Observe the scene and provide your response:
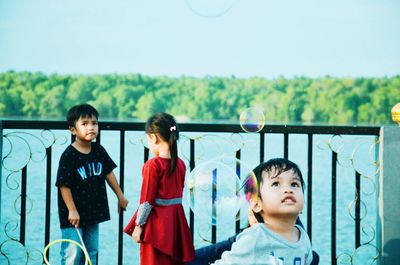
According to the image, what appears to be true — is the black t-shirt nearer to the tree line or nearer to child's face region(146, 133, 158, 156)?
child's face region(146, 133, 158, 156)

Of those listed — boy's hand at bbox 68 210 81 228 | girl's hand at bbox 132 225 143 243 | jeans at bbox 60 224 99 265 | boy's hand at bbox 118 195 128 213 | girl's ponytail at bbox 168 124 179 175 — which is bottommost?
jeans at bbox 60 224 99 265

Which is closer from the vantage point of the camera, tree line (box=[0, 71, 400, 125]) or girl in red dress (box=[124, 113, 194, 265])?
girl in red dress (box=[124, 113, 194, 265])

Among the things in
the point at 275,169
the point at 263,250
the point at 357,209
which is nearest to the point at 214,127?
the point at 357,209

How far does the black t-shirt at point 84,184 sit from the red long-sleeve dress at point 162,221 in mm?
253

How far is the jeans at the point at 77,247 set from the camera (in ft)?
11.8

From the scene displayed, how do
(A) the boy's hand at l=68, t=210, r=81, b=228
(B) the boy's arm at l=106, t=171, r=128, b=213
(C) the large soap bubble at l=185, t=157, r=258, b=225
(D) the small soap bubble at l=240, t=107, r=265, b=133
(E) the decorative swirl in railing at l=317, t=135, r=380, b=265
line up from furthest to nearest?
(E) the decorative swirl in railing at l=317, t=135, r=380, b=265
(D) the small soap bubble at l=240, t=107, r=265, b=133
(B) the boy's arm at l=106, t=171, r=128, b=213
(A) the boy's hand at l=68, t=210, r=81, b=228
(C) the large soap bubble at l=185, t=157, r=258, b=225

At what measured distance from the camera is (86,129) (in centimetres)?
361

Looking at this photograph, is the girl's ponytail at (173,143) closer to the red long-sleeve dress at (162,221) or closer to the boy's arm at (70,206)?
the red long-sleeve dress at (162,221)

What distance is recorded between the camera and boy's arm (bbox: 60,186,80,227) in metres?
3.55

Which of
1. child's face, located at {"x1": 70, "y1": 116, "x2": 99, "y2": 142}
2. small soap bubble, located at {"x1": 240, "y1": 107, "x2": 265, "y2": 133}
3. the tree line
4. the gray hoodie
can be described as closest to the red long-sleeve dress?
child's face, located at {"x1": 70, "y1": 116, "x2": 99, "y2": 142}

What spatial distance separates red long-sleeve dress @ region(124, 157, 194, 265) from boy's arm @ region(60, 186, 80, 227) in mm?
282

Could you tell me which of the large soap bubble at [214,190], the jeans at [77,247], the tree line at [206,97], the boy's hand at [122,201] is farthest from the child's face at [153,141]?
the tree line at [206,97]

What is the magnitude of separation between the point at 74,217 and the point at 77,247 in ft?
0.61

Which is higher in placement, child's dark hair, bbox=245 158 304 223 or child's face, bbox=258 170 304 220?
child's dark hair, bbox=245 158 304 223
